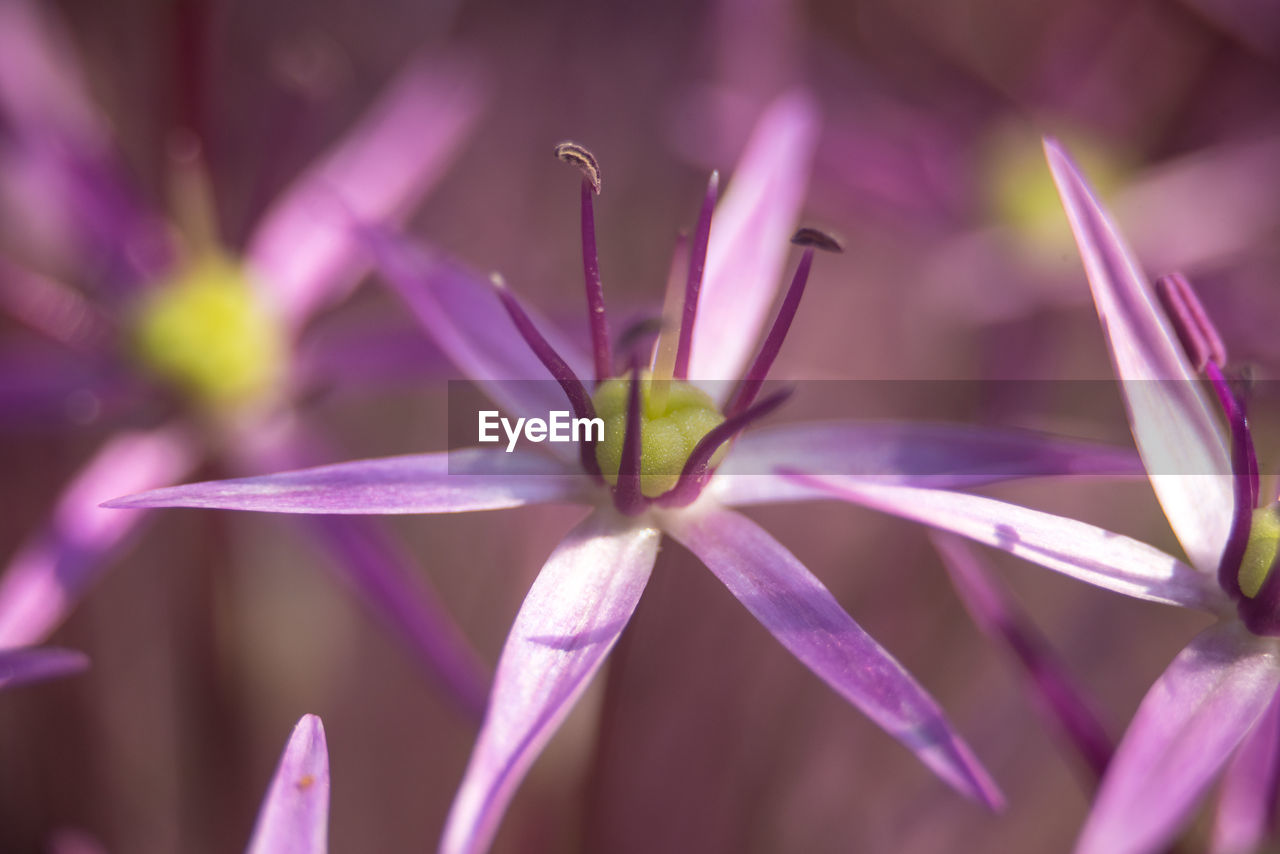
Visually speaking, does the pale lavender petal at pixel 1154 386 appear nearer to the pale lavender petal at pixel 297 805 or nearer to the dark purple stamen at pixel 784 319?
the dark purple stamen at pixel 784 319

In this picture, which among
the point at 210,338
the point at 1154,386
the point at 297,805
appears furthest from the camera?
the point at 210,338

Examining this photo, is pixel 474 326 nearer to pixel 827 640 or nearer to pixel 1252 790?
pixel 827 640

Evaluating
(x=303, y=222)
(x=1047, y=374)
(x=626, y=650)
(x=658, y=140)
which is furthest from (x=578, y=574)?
(x=658, y=140)

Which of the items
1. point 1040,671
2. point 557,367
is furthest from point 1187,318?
point 557,367

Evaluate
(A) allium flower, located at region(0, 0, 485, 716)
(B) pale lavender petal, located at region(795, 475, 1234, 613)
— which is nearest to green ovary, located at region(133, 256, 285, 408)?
(A) allium flower, located at region(0, 0, 485, 716)

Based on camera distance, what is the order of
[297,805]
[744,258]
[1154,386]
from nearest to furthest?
1. [297,805]
2. [1154,386]
3. [744,258]

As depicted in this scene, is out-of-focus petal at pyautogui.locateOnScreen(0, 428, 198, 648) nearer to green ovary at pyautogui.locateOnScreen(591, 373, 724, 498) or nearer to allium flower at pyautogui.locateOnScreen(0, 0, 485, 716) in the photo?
allium flower at pyautogui.locateOnScreen(0, 0, 485, 716)

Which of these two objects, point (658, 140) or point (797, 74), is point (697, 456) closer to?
point (797, 74)
